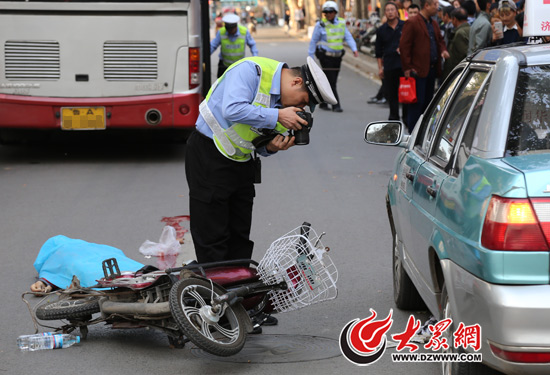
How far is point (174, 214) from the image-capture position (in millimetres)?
9062

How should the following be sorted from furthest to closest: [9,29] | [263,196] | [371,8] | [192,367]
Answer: [371,8], [9,29], [263,196], [192,367]

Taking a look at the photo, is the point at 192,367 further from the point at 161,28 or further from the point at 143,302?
the point at 161,28

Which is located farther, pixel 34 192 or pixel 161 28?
pixel 161 28

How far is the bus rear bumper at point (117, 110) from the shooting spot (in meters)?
11.9

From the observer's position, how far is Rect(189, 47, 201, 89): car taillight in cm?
1195

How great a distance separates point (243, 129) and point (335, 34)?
12.6 metres

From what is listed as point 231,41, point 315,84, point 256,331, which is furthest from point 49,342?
point 231,41

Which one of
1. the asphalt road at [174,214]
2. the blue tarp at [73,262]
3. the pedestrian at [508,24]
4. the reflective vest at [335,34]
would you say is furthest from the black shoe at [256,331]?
the reflective vest at [335,34]

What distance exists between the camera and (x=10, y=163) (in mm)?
12594

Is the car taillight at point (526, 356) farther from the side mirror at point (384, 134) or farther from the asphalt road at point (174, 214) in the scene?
the side mirror at point (384, 134)

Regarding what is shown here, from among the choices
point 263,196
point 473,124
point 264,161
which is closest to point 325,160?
point 264,161

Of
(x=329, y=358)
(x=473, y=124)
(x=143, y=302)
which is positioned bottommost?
(x=329, y=358)

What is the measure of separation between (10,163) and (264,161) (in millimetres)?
3374

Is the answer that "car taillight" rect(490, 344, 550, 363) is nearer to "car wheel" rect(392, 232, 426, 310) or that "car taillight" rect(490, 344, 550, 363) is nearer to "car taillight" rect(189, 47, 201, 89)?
"car wheel" rect(392, 232, 426, 310)
